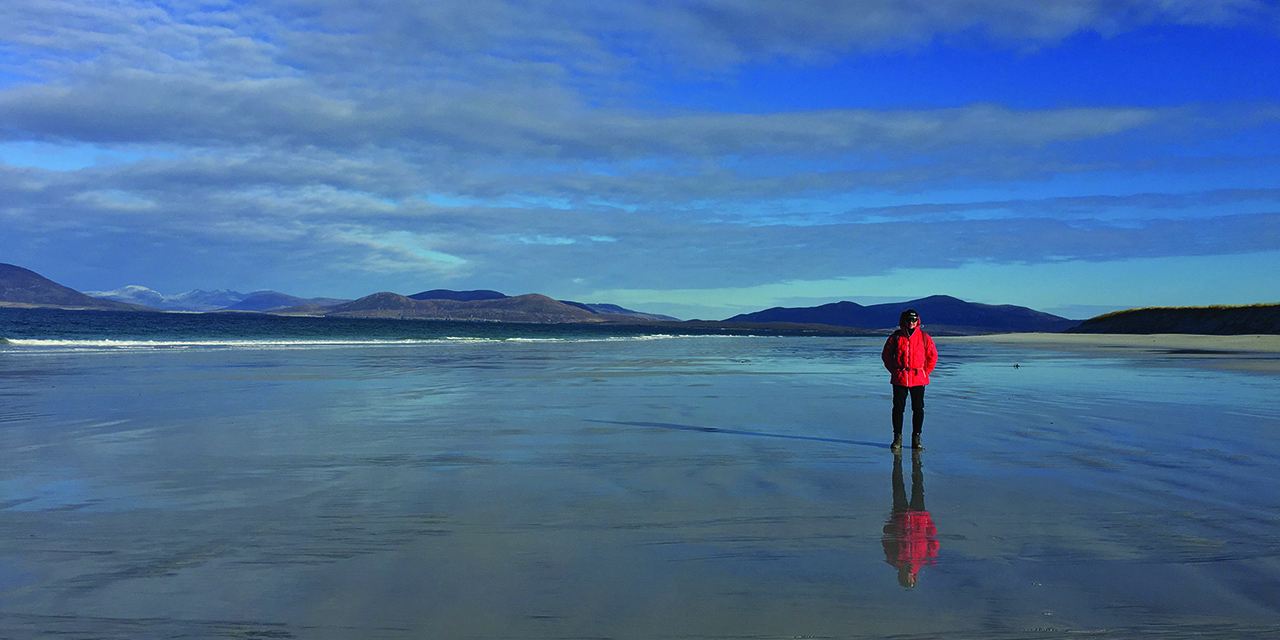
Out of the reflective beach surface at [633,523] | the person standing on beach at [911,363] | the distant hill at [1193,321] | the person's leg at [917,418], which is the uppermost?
the distant hill at [1193,321]

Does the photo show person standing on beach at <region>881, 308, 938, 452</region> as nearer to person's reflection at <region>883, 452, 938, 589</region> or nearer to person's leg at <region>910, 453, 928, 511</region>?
person's leg at <region>910, 453, 928, 511</region>

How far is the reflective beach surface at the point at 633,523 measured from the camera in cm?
407

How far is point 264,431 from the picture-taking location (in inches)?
421

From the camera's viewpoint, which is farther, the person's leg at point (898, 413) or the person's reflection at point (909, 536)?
the person's leg at point (898, 413)

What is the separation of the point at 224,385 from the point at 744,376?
13359 millimetres

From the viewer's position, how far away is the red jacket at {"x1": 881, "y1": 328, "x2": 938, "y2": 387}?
945 centimetres

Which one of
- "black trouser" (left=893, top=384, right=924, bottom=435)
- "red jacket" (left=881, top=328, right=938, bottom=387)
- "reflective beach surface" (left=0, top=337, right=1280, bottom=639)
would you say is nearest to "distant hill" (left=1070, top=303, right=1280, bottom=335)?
"reflective beach surface" (left=0, top=337, right=1280, bottom=639)

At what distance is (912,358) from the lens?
9453 mm

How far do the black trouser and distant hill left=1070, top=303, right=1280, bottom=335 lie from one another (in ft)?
252

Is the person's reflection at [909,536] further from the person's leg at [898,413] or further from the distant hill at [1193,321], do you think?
the distant hill at [1193,321]

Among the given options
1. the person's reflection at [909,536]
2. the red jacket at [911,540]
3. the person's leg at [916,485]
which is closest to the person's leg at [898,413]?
the person's leg at [916,485]

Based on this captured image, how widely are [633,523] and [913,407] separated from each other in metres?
4.68

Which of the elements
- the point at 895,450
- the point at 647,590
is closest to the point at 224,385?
the point at 895,450

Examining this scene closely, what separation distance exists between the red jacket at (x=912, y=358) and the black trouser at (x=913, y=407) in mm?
80
